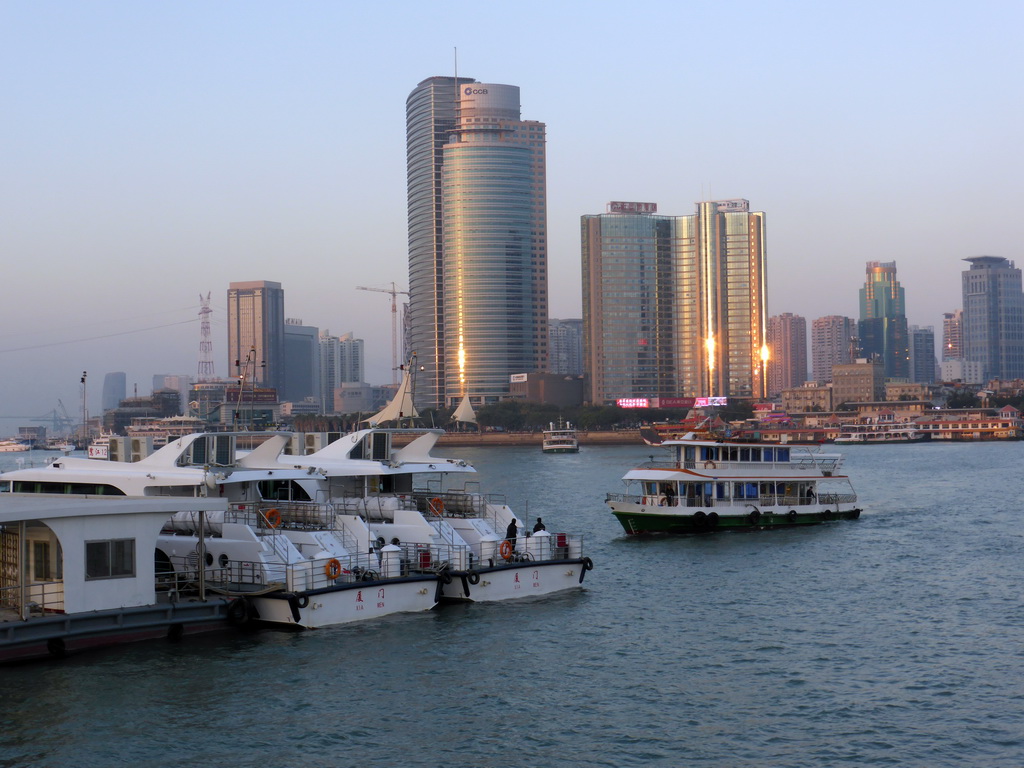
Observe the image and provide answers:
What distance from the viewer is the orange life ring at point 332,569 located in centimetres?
2962

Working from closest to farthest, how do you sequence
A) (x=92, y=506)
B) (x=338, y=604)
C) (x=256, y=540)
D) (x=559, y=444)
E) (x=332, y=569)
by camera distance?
(x=92, y=506) < (x=338, y=604) < (x=332, y=569) < (x=256, y=540) < (x=559, y=444)

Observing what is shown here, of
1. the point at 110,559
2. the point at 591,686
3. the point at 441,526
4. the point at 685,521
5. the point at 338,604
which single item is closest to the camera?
the point at 591,686

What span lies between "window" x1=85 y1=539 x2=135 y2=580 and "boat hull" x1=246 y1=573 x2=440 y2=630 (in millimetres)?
2957

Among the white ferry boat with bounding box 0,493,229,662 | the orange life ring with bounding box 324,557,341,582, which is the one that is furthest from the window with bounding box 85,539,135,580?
the orange life ring with bounding box 324,557,341,582

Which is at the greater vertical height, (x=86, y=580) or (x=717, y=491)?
(x=86, y=580)

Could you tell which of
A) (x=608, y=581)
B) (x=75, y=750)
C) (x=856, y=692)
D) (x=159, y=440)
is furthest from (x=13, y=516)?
(x=159, y=440)

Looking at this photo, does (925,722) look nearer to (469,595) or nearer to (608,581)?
(469,595)

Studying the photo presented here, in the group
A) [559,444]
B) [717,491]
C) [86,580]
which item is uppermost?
[86,580]

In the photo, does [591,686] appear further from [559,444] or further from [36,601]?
[559,444]

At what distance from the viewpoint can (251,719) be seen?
22.5m

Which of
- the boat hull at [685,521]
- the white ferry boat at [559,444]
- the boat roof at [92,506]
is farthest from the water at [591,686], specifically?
the white ferry boat at [559,444]

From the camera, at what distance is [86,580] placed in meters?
26.0

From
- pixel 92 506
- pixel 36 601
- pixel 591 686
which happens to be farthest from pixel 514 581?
pixel 36 601

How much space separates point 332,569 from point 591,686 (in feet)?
26.2
